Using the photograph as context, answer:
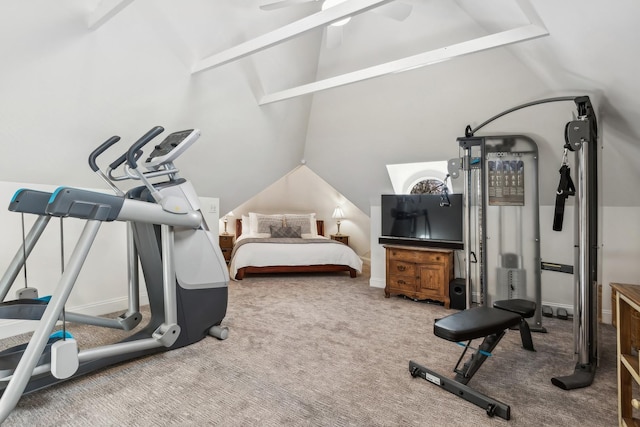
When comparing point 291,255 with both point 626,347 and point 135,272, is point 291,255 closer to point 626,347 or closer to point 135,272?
point 135,272

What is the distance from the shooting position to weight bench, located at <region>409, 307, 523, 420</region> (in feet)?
5.73

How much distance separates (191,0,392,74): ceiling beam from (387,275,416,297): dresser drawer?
8.88 ft

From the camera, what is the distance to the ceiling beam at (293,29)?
76.0 inches

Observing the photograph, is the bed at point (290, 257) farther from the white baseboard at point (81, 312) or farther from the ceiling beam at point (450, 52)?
the ceiling beam at point (450, 52)

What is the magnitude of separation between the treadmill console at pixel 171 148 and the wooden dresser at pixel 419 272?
2.54 m

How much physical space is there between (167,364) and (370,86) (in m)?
3.11

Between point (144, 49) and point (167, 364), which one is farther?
point (144, 49)

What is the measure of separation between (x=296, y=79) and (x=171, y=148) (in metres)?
1.99

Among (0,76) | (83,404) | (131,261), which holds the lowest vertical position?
(83,404)

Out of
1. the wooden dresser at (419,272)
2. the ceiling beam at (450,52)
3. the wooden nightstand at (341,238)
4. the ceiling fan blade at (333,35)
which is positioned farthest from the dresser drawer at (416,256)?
the wooden nightstand at (341,238)

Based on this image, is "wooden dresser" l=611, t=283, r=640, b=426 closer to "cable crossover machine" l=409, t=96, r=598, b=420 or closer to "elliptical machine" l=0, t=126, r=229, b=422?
"cable crossover machine" l=409, t=96, r=598, b=420

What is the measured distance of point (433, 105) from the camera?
347 cm

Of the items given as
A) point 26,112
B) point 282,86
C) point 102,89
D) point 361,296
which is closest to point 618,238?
point 361,296

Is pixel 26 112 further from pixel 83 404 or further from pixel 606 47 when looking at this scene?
pixel 606 47
